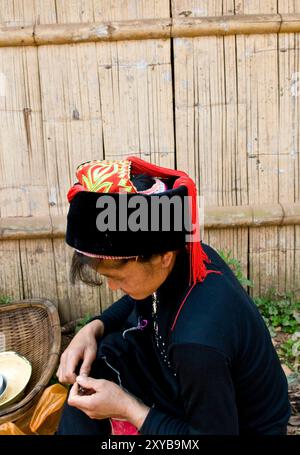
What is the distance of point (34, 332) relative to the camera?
2943 mm

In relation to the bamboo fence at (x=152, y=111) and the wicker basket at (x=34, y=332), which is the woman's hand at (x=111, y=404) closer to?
the wicker basket at (x=34, y=332)

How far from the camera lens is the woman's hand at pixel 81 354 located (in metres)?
1.95

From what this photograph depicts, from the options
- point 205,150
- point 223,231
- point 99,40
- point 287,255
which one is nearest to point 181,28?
point 99,40

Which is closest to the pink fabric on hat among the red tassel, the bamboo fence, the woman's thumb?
the woman's thumb

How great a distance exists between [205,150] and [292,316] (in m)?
1.09

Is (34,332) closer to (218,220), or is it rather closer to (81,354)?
(81,354)

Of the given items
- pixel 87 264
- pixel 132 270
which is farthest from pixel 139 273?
pixel 87 264

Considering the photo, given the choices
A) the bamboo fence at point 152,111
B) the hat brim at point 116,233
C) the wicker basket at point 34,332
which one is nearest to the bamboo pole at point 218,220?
the bamboo fence at point 152,111

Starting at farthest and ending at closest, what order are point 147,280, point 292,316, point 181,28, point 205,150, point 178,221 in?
point 292,316
point 205,150
point 181,28
point 147,280
point 178,221

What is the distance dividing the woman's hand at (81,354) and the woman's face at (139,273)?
0.44m

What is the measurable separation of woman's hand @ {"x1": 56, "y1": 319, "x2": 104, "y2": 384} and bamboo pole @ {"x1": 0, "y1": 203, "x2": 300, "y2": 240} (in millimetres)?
1005

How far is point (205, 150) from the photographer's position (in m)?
2.98

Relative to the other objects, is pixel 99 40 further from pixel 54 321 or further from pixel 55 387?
pixel 55 387

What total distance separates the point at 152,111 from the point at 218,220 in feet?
2.27
